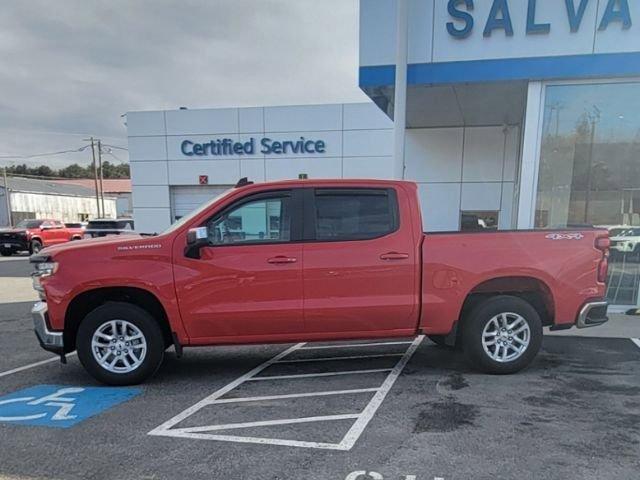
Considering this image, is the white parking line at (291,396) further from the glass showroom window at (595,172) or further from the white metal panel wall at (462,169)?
the white metal panel wall at (462,169)

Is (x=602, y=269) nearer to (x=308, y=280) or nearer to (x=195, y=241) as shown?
(x=308, y=280)

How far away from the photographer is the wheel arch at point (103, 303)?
15.1ft

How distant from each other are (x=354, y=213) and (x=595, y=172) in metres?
6.18

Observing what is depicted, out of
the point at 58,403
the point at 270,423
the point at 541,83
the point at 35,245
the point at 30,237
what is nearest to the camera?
the point at 270,423

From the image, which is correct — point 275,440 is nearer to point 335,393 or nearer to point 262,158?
point 335,393

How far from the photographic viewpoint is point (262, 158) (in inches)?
679

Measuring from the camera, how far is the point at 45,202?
5009cm

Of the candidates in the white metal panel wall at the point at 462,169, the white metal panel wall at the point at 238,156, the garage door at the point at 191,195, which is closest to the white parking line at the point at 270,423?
the white metal panel wall at the point at 462,169

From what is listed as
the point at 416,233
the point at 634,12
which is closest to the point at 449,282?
the point at 416,233

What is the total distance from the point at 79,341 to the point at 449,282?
3.90 m

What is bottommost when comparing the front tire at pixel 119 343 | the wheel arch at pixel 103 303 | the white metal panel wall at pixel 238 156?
the front tire at pixel 119 343

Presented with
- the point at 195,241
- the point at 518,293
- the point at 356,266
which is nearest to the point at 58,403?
the point at 195,241

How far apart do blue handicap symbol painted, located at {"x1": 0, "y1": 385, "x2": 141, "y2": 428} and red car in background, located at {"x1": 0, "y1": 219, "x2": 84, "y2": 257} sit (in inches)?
766

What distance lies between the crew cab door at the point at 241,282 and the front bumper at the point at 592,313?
3.13 m
